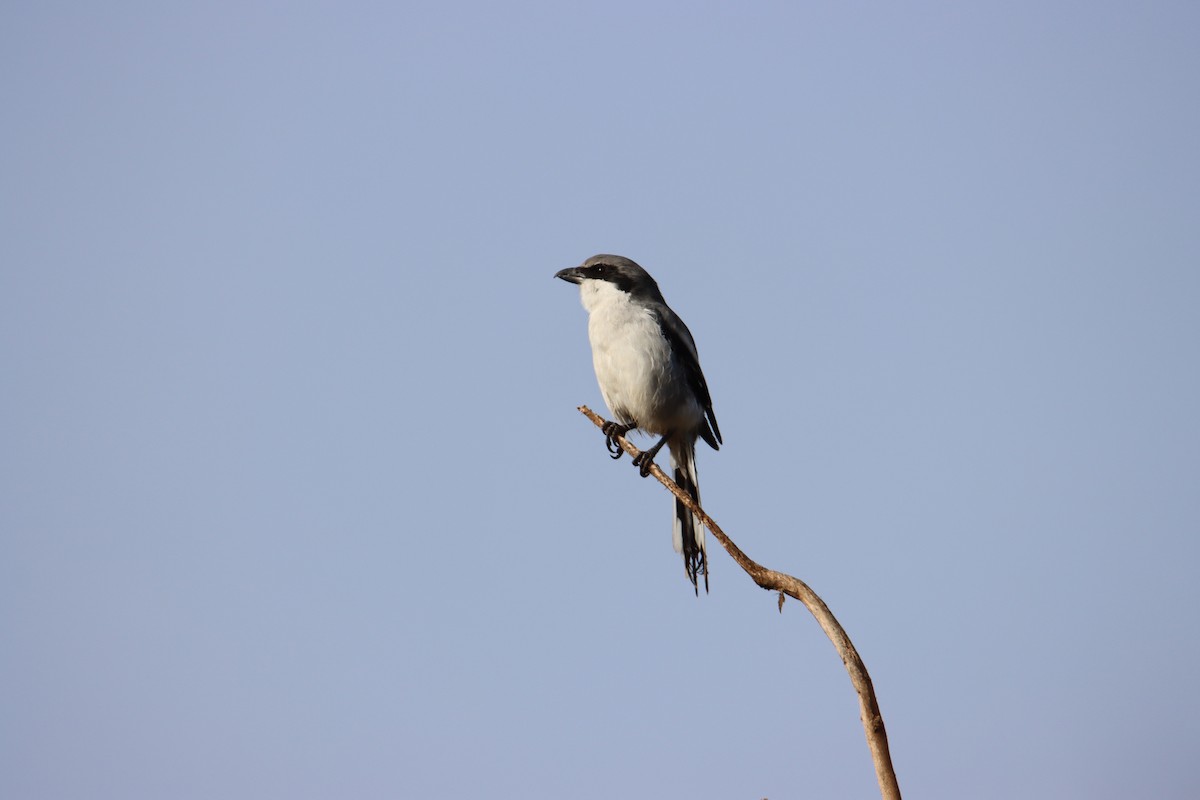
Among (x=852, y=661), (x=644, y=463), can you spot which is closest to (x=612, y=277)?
(x=644, y=463)

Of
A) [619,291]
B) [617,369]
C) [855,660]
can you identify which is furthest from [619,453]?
[855,660]

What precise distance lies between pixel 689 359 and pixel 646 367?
0.56 m

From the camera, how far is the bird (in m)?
7.05

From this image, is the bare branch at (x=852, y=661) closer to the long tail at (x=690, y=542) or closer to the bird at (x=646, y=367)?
the long tail at (x=690, y=542)

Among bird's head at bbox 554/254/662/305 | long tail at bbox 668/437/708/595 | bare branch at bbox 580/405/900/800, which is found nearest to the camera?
bare branch at bbox 580/405/900/800

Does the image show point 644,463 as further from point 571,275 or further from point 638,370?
point 571,275

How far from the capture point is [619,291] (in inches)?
297

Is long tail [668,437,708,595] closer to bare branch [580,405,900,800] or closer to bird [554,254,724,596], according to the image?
bird [554,254,724,596]

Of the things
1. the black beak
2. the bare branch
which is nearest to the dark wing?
the black beak

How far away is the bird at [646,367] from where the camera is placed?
705 cm

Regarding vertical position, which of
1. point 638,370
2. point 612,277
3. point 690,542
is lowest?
point 690,542

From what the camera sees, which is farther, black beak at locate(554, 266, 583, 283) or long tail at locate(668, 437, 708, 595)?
black beak at locate(554, 266, 583, 283)

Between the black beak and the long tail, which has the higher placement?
the black beak

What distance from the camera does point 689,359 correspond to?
7.48 meters
